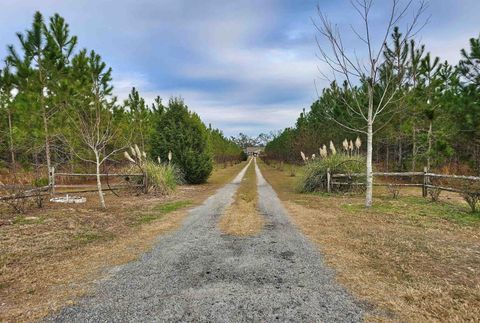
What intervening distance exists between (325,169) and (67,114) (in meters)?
10.6

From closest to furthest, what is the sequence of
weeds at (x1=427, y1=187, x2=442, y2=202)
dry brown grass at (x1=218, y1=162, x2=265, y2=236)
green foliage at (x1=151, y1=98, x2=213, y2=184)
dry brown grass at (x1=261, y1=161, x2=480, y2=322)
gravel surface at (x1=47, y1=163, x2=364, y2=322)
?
gravel surface at (x1=47, y1=163, x2=364, y2=322) → dry brown grass at (x1=261, y1=161, x2=480, y2=322) → dry brown grass at (x1=218, y1=162, x2=265, y2=236) → weeds at (x1=427, y1=187, x2=442, y2=202) → green foliage at (x1=151, y1=98, x2=213, y2=184)

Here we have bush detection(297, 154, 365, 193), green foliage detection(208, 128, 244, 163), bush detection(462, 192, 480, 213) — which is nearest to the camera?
bush detection(462, 192, 480, 213)

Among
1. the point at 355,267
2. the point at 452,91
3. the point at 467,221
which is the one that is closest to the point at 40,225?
the point at 355,267

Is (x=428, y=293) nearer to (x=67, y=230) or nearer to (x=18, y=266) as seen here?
(x=18, y=266)

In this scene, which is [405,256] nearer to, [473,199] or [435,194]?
[473,199]

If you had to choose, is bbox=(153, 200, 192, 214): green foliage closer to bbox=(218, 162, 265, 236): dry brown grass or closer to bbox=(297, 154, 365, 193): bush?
bbox=(218, 162, 265, 236): dry brown grass

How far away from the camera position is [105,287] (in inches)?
152

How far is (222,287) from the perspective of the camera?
380 centimetres

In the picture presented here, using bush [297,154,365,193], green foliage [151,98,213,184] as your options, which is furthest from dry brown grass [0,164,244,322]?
green foliage [151,98,213,184]

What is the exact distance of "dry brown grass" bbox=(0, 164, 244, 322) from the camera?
3605 mm

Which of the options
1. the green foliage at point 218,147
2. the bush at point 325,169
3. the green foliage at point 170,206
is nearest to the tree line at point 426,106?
the bush at point 325,169

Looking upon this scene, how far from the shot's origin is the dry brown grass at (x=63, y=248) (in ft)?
11.8

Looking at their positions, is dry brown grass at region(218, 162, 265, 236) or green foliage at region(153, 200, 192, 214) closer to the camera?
dry brown grass at region(218, 162, 265, 236)

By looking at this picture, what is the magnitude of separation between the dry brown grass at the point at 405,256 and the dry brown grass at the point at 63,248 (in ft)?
10.6
